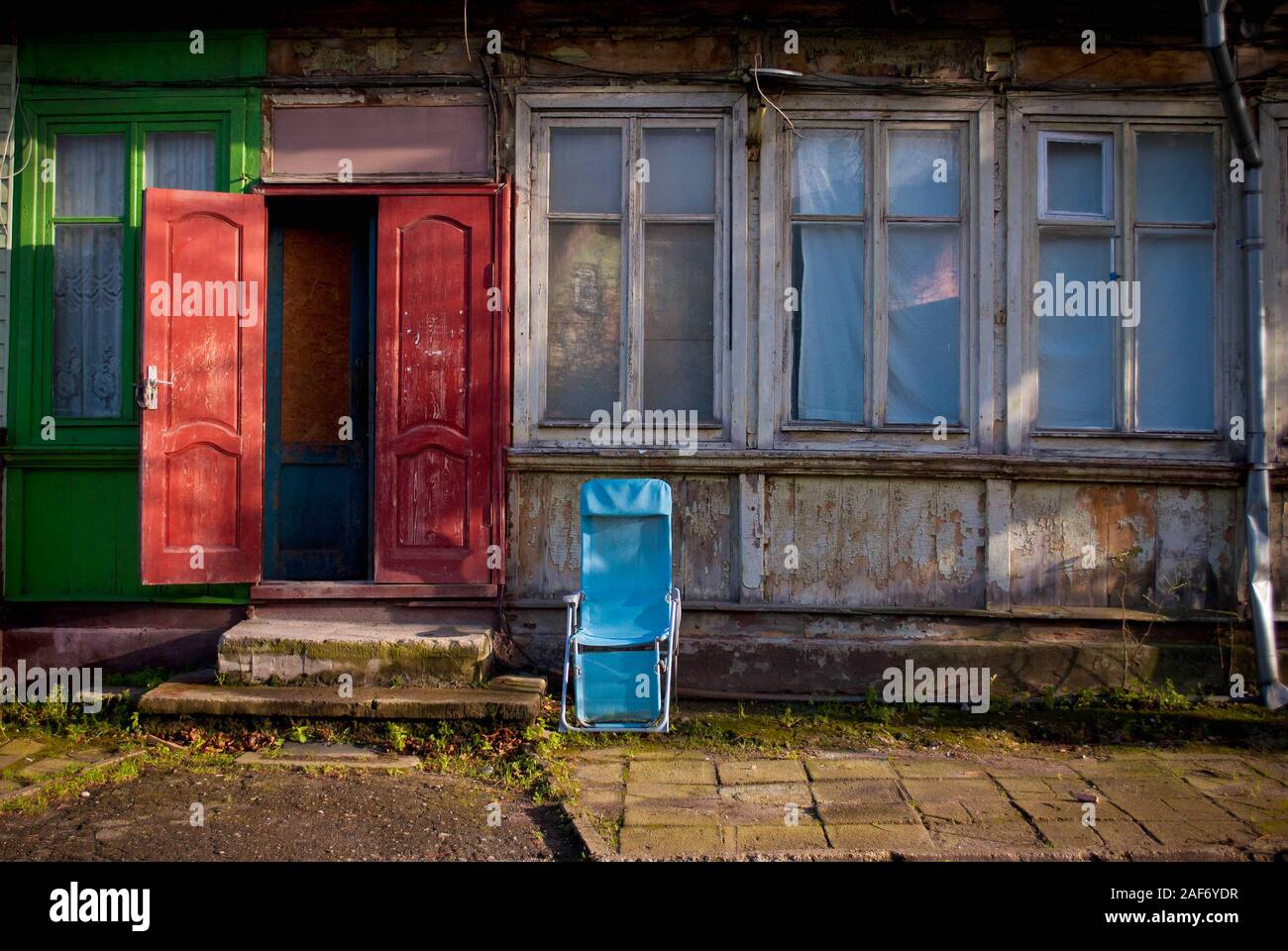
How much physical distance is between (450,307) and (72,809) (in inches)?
132

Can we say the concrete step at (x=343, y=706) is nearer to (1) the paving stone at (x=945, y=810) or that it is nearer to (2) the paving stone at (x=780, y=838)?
(2) the paving stone at (x=780, y=838)

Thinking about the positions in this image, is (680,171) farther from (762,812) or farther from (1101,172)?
(762,812)

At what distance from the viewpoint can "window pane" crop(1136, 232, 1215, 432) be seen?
6.45m

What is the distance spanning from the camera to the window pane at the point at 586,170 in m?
6.50

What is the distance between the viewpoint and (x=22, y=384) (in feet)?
21.1

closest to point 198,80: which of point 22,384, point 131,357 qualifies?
point 131,357

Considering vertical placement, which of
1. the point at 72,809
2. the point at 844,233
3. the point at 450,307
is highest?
the point at 844,233

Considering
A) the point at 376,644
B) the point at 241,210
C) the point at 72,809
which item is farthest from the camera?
the point at 241,210

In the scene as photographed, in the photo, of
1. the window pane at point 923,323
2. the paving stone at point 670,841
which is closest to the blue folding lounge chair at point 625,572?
the paving stone at point 670,841

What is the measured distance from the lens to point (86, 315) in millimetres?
6512

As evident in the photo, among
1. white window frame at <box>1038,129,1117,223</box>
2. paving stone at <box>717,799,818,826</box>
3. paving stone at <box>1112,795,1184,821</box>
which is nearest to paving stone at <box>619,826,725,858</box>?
paving stone at <box>717,799,818,826</box>

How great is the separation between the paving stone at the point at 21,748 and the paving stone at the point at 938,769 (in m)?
4.40

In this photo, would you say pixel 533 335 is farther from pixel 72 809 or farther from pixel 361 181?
pixel 72 809

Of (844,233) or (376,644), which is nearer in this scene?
(376,644)
